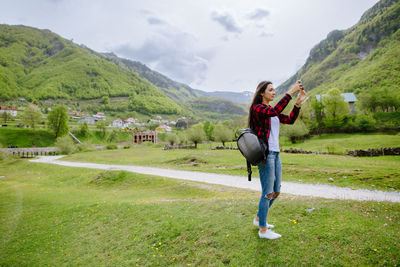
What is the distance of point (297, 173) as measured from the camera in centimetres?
A: 1784

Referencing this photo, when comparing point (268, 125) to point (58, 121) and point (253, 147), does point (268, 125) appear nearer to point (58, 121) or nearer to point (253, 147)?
point (253, 147)

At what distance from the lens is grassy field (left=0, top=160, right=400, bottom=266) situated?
4449mm

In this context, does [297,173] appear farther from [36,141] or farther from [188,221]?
[36,141]

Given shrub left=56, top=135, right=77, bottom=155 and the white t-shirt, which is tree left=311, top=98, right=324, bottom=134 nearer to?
the white t-shirt

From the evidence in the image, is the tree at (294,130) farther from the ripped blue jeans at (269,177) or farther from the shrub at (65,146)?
the shrub at (65,146)

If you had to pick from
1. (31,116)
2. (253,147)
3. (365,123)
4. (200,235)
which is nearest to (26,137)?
(31,116)

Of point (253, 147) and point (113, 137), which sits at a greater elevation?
point (113, 137)

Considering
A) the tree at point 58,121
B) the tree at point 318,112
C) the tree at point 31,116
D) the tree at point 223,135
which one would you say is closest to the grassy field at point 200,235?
the tree at point 223,135

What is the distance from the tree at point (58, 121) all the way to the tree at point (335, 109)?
342ft

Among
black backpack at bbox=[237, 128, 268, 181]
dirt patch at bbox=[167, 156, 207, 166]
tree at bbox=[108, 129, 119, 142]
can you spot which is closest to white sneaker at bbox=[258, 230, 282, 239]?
black backpack at bbox=[237, 128, 268, 181]

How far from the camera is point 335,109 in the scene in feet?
198

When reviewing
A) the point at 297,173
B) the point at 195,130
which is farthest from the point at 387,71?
the point at 297,173

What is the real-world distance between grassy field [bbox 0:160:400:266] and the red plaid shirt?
2894 mm

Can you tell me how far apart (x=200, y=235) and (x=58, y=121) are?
101395mm
